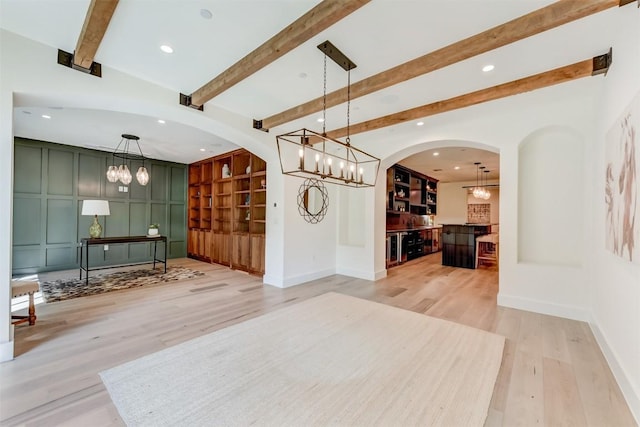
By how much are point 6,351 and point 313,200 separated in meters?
4.57

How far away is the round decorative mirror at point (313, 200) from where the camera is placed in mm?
5426

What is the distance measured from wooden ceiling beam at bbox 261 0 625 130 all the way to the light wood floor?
112 inches

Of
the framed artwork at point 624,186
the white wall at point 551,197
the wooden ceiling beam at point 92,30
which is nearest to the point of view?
the framed artwork at point 624,186

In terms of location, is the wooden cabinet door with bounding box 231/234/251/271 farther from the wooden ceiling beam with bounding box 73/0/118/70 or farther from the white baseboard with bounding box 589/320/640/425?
the white baseboard with bounding box 589/320/640/425

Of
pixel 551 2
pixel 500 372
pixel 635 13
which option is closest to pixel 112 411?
pixel 500 372

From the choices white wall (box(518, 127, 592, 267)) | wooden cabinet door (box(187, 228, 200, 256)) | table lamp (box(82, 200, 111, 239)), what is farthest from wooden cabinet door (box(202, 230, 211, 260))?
white wall (box(518, 127, 592, 267))

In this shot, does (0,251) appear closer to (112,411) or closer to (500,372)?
(112,411)

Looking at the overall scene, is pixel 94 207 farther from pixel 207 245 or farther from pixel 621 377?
pixel 621 377

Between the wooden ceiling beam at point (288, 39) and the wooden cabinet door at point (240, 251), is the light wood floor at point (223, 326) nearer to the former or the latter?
the wooden cabinet door at point (240, 251)

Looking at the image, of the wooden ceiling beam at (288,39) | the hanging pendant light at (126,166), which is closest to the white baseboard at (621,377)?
the wooden ceiling beam at (288,39)

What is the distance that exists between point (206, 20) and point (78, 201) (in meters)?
6.43

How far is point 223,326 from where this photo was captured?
10.3 feet

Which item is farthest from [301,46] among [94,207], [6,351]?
[94,207]

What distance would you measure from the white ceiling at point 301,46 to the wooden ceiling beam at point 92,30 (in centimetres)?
12
